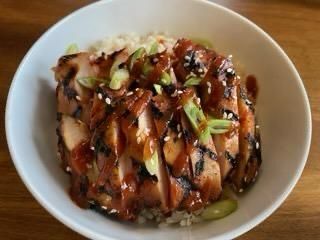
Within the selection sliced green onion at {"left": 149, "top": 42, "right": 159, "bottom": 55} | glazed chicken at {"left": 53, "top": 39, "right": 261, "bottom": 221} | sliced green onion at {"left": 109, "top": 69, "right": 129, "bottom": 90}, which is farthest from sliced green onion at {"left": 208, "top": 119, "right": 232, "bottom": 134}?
sliced green onion at {"left": 149, "top": 42, "right": 159, "bottom": 55}

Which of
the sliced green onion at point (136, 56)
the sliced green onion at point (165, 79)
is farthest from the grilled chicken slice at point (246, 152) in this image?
the sliced green onion at point (136, 56)

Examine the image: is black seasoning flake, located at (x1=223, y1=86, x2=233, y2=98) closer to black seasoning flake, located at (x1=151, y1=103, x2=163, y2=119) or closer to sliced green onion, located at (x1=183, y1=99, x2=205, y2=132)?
sliced green onion, located at (x1=183, y1=99, x2=205, y2=132)

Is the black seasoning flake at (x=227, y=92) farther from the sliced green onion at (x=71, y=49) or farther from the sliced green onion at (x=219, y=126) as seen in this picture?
the sliced green onion at (x=71, y=49)

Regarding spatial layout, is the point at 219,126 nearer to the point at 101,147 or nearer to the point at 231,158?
the point at 231,158

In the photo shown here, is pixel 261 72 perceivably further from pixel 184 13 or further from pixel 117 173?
pixel 117 173

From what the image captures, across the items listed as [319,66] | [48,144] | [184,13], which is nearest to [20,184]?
[48,144]

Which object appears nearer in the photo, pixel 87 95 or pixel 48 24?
pixel 87 95
